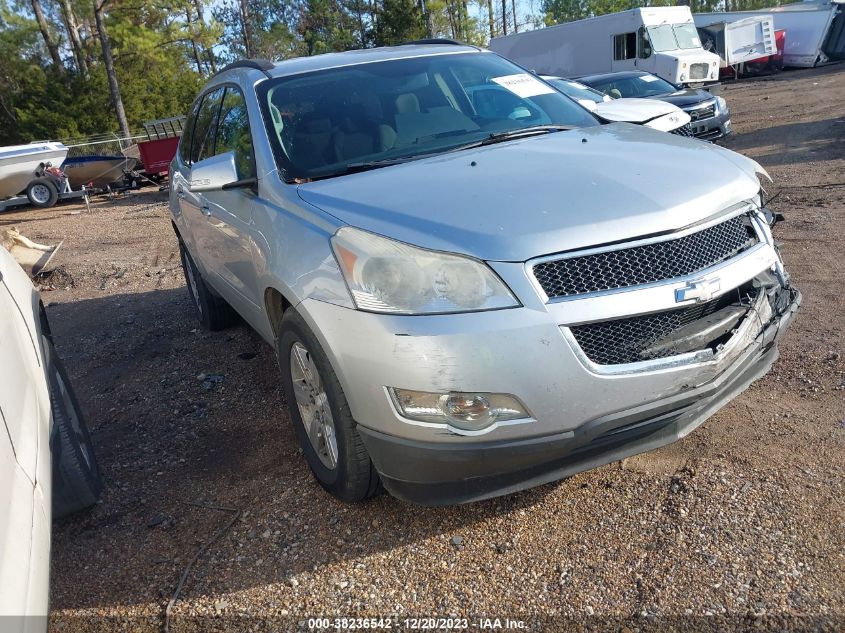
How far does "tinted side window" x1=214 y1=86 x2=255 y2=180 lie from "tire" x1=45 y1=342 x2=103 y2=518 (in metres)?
1.31

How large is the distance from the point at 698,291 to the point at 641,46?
21903 millimetres

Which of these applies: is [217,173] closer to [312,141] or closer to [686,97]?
[312,141]

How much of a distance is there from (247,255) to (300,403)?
0.82 meters

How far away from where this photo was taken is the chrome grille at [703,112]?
40.3 ft

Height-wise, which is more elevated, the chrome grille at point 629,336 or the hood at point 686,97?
the chrome grille at point 629,336

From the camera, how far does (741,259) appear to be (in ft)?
8.82

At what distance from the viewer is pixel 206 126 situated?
481cm

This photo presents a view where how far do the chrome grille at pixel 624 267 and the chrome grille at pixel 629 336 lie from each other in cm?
12

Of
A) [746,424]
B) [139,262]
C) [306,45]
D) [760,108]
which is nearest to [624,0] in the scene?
[306,45]

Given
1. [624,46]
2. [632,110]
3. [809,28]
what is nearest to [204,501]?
[632,110]

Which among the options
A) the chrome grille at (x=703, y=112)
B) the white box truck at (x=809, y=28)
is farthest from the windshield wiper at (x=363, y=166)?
the white box truck at (x=809, y=28)

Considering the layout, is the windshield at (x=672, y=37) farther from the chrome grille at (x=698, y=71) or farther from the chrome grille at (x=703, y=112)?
the chrome grille at (x=703, y=112)

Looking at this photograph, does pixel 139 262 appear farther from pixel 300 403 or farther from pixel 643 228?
pixel 643 228

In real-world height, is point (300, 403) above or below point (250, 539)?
above
